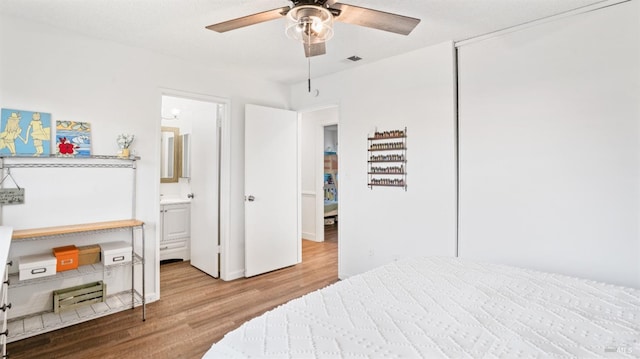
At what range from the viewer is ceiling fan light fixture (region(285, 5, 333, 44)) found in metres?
A: 1.67

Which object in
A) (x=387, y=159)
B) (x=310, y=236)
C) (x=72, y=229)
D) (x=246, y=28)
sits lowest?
(x=310, y=236)

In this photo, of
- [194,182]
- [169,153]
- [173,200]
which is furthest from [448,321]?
[169,153]

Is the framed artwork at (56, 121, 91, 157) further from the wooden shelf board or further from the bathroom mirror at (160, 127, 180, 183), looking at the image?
the bathroom mirror at (160, 127, 180, 183)

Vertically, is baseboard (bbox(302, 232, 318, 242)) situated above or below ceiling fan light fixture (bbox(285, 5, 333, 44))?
below

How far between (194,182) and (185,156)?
2.09ft

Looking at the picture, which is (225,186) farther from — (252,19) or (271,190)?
(252,19)

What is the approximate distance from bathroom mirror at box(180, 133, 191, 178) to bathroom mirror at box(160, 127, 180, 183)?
8cm

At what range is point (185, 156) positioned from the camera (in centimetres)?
468

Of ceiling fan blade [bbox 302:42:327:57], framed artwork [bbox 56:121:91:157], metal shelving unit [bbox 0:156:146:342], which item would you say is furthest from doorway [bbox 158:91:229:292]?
ceiling fan blade [bbox 302:42:327:57]

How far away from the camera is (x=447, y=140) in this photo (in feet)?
9.48

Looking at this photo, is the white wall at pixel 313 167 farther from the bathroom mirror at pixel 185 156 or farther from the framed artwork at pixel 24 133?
the framed artwork at pixel 24 133

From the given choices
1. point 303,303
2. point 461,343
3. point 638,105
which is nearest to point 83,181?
point 303,303

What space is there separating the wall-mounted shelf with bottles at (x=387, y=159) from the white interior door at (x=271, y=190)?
1.18m

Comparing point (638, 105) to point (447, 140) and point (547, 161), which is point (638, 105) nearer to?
point (547, 161)
